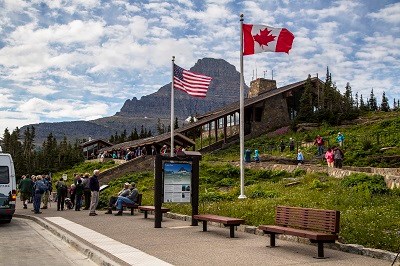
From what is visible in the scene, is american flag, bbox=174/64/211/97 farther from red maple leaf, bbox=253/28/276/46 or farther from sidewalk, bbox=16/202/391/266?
sidewalk, bbox=16/202/391/266

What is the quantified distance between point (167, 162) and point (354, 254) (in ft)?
23.6

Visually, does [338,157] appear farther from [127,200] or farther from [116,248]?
[116,248]

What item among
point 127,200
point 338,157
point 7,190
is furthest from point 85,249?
point 338,157

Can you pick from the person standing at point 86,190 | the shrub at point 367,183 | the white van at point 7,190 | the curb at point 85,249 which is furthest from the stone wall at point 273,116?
the curb at point 85,249

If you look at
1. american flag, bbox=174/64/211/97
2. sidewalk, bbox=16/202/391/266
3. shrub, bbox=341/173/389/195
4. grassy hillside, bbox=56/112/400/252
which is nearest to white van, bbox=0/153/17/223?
sidewalk, bbox=16/202/391/266

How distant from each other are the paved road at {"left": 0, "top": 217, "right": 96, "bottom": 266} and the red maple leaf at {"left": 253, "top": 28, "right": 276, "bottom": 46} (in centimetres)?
1034

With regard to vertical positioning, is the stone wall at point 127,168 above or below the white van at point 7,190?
above

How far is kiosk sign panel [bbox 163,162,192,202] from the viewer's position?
1505cm

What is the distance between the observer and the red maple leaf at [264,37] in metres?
18.4

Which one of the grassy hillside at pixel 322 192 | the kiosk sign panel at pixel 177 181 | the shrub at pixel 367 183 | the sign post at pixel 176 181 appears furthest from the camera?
the shrub at pixel 367 183

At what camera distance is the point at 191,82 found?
2581 cm

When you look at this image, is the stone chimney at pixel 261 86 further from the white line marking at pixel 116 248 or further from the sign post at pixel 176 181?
the white line marking at pixel 116 248

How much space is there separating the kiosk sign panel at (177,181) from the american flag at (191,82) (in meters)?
9.99

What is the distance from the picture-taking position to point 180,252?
999 cm
